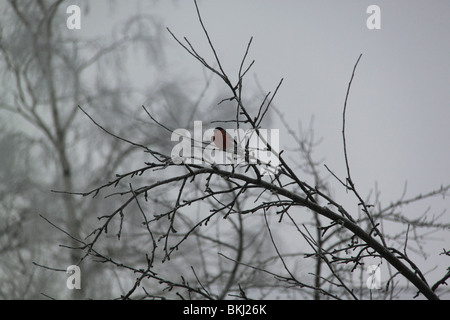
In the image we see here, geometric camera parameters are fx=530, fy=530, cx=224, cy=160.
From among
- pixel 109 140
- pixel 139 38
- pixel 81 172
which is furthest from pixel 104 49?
pixel 81 172

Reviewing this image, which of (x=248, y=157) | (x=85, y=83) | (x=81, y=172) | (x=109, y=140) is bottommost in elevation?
(x=248, y=157)

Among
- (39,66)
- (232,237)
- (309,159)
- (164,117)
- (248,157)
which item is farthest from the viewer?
(39,66)

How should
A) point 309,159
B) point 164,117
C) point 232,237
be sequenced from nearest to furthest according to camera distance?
point 309,159, point 232,237, point 164,117

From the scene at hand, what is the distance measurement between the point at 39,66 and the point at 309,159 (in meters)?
3.15

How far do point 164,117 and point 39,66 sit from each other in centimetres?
130

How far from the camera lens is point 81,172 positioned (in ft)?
15.3

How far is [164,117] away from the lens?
14.8 ft
